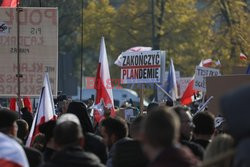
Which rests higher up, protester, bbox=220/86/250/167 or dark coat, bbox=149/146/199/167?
protester, bbox=220/86/250/167

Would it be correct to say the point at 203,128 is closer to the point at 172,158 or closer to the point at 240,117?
the point at 172,158

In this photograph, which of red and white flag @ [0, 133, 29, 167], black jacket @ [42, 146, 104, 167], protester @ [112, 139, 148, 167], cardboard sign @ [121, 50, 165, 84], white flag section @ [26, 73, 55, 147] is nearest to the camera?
black jacket @ [42, 146, 104, 167]

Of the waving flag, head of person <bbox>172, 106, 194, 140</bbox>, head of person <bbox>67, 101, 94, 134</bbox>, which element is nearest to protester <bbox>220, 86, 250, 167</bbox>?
head of person <bbox>172, 106, 194, 140</bbox>

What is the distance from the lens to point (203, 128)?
342 inches

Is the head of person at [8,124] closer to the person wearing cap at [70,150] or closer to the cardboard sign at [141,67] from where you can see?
the person wearing cap at [70,150]

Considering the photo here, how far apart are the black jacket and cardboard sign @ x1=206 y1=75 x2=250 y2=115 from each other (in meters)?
7.56

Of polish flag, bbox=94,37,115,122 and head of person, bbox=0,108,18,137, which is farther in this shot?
polish flag, bbox=94,37,115,122

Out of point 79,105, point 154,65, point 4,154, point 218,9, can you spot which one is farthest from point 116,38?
point 4,154

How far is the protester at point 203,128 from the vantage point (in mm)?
8625

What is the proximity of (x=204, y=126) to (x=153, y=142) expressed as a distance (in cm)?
314

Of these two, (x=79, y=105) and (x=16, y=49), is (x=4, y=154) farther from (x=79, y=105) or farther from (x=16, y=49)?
(x=16, y=49)

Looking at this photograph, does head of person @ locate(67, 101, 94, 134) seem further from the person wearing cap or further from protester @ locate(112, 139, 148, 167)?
the person wearing cap

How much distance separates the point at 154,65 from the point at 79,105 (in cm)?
806

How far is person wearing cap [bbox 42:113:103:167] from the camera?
633 centimetres
